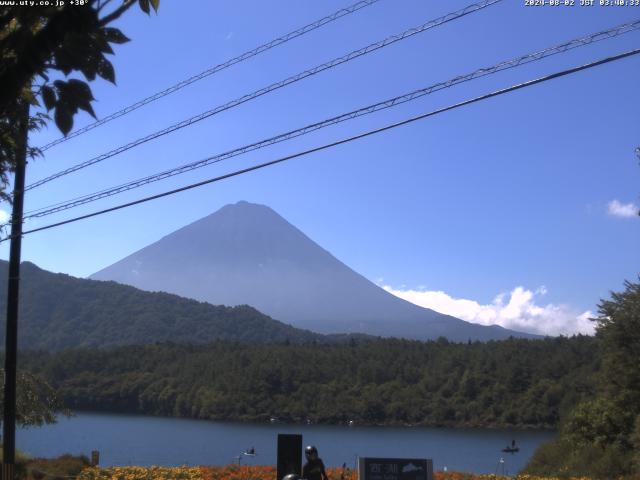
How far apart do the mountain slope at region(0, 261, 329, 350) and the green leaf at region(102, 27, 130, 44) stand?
163m

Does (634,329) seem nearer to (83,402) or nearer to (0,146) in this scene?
(0,146)

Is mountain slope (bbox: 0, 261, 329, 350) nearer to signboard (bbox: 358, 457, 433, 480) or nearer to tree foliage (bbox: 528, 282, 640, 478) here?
tree foliage (bbox: 528, 282, 640, 478)

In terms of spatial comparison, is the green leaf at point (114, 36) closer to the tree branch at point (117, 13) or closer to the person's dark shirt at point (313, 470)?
the tree branch at point (117, 13)

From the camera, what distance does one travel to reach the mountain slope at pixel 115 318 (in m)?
168

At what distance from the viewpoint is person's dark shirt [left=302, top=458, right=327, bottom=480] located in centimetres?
1013

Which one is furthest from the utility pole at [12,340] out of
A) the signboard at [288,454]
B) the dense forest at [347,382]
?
the dense forest at [347,382]

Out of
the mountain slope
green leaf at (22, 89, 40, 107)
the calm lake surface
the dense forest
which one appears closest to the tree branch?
green leaf at (22, 89, 40, 107)

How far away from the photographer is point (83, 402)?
91.4 m

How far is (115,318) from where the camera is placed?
582ft

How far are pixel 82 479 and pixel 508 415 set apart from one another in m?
69.2

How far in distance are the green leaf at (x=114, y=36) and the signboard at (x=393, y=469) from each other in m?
7.29

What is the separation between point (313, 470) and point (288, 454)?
2.82 ft

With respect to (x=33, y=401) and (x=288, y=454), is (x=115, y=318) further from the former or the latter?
(x=288, y=454)

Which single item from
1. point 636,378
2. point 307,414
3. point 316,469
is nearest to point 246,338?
point 307,414
